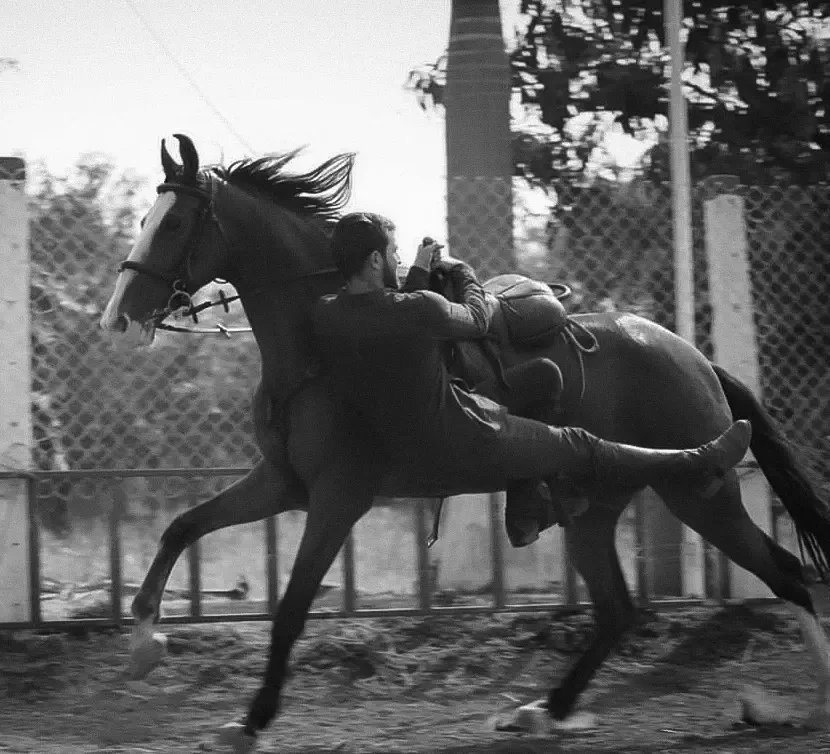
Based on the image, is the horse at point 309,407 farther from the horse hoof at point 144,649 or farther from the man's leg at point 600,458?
the man's leg at point 600,458

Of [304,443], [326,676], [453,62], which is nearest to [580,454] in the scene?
[304,443]

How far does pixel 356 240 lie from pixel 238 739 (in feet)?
5.70

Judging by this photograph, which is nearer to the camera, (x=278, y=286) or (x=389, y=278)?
(x=389, y=278)

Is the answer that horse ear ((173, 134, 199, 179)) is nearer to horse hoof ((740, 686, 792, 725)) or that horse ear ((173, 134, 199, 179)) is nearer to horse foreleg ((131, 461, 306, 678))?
horse foreleg ((131, 461, 306, 678))

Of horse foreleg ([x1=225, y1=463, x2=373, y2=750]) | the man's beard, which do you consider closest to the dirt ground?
horse foreleg ([x1=225, y1=463, x2=373, y2=750])

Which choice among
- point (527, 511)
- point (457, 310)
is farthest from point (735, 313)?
point (457, 310)

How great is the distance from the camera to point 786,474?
265 inches

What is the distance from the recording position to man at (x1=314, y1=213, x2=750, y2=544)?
520 cm

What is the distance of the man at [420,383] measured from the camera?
5.20 meters

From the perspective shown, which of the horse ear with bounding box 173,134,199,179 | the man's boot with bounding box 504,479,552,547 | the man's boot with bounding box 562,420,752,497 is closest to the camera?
the horse ear with bounding box 173,134,199,179

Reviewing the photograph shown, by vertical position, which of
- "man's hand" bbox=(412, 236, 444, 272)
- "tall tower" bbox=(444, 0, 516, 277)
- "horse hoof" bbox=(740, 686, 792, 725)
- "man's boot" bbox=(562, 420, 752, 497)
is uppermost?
"tall tower" bbox=(444, 0, 516, 277)

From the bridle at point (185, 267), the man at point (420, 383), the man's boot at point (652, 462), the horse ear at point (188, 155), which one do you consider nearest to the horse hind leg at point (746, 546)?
the man's boot at point (652, 462)

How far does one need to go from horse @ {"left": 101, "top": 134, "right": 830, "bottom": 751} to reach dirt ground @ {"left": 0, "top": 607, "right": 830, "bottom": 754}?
401 millimetres

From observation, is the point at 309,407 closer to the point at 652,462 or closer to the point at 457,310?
the point at 457,310
